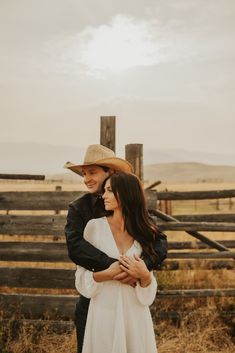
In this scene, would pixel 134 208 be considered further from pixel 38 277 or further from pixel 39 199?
pixel 38 277

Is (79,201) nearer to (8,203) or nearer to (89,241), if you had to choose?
(89,241)

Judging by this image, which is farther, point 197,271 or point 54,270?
point 197,271

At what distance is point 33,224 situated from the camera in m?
4.92

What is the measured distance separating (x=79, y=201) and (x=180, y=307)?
331cm

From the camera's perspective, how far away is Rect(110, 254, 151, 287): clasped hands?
2.42 meters

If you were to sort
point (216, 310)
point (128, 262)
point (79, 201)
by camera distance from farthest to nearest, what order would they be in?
point (216, 310)
point (79, 201)
point (128, 262)

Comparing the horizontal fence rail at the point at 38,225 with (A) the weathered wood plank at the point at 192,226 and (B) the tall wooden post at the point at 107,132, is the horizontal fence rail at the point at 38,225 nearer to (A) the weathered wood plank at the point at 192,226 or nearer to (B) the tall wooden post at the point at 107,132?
(A) the weathered wood plank at the point at 192,226

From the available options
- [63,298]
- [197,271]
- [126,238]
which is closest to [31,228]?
[63,298]

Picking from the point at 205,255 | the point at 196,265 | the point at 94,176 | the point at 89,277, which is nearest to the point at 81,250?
the point at 89,277

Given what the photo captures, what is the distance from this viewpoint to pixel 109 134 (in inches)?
186

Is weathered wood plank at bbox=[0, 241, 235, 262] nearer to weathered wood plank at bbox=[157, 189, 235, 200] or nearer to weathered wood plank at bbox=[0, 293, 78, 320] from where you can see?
weathered wood plank at bbox=[0, 293, 78, 320]

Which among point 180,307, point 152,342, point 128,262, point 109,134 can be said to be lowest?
point 180,307

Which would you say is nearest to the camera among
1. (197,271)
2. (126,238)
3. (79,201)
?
(126,238)

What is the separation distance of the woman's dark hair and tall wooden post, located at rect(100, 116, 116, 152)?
215 cm
